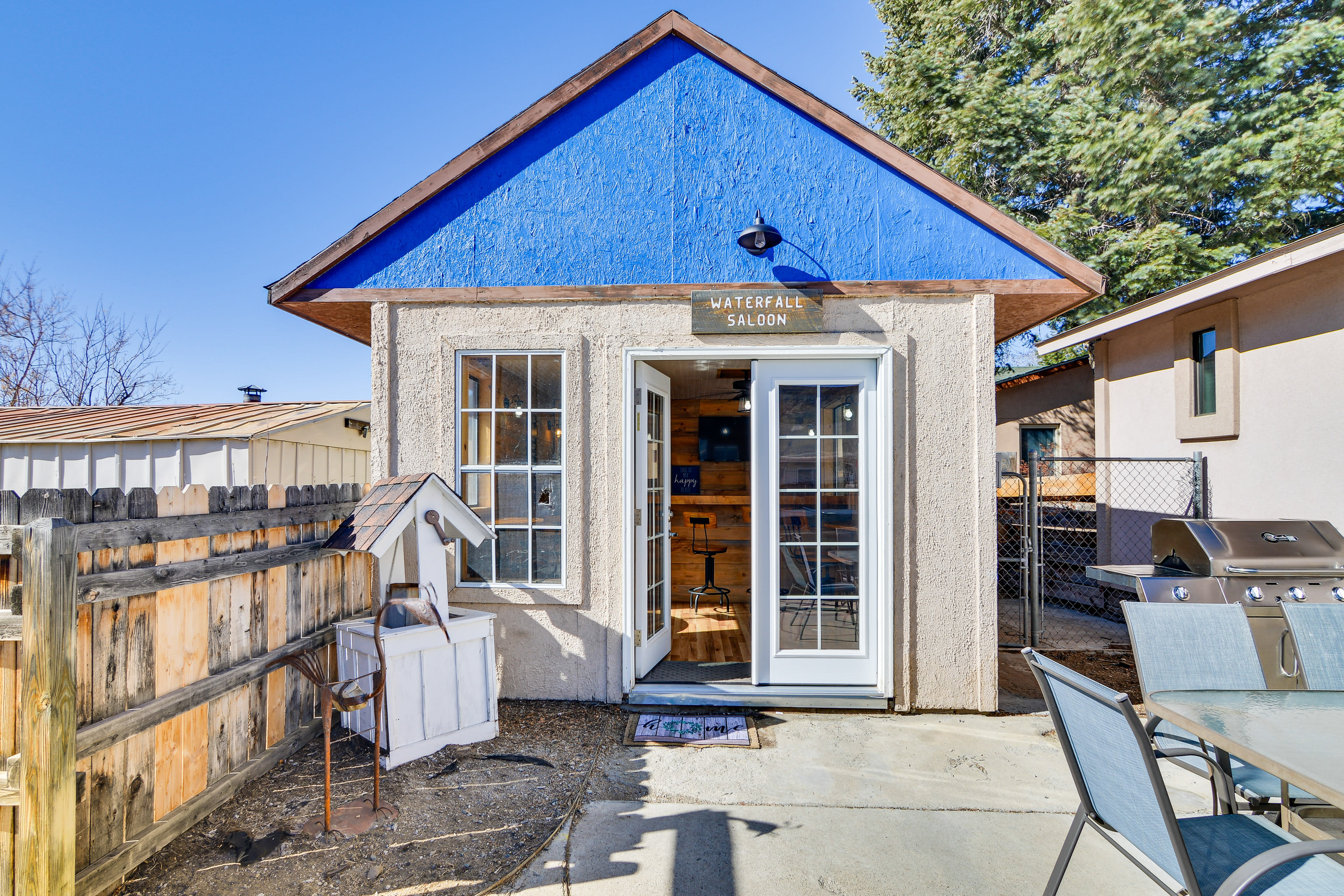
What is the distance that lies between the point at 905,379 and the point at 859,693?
6.70ft

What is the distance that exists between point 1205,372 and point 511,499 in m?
6.25

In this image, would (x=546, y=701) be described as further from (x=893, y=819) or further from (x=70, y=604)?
(x=70, y=604)

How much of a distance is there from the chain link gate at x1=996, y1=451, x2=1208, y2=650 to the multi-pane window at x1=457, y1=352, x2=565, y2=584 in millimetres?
3566

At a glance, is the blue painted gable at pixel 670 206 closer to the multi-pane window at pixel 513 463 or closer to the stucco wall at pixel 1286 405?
the multi-pane window at pixel 513 463

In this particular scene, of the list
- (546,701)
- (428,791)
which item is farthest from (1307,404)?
(428,791)

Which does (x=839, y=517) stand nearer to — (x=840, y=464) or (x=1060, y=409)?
(x=840, y=464)

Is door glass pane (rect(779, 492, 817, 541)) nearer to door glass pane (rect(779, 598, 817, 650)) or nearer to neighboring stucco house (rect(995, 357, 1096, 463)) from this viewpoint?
door glass pane (rect(779, 598, 817, 650))

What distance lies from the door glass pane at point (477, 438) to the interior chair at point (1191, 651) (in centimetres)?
354

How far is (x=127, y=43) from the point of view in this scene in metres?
11.7

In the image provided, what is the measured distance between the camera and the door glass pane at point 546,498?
3.92m

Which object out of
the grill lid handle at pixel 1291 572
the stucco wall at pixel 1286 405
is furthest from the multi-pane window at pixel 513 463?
the stucco wall at pixel 1286 405

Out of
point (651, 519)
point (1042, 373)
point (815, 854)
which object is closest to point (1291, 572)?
point (815, 854)

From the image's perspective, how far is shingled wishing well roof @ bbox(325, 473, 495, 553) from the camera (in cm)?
296

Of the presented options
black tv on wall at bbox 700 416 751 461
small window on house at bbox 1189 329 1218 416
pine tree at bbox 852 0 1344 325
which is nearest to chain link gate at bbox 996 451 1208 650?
small window on house at bbox 1189 329 1218 416
